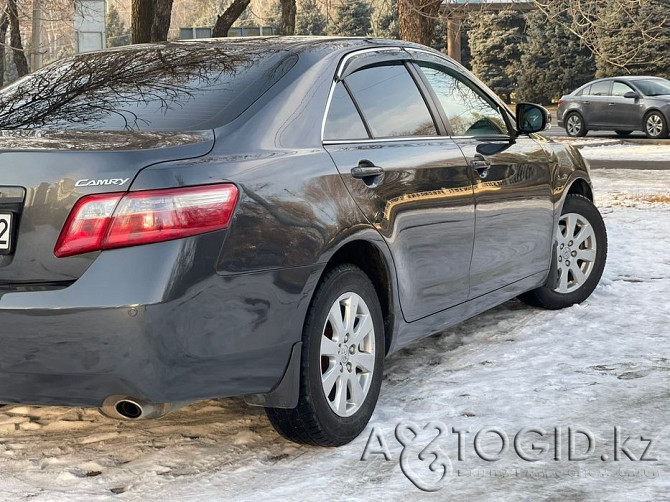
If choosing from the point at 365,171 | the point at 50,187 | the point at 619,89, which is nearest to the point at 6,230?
the point at 50,187

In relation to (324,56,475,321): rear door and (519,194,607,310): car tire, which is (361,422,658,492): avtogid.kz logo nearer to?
(324,56,475,321): rear door

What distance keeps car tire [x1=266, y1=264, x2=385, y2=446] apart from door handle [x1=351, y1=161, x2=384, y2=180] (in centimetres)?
37

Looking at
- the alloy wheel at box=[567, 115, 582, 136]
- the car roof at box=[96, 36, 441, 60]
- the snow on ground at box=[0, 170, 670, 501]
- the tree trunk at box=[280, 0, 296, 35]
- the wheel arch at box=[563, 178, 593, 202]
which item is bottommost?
the alloy wheel at box=[567, 115, 582, 136]

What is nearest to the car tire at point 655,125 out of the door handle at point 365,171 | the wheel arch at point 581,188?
the wheel arch at point 581,188

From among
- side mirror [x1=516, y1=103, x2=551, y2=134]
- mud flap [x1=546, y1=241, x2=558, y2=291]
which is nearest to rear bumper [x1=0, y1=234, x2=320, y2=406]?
side mirror [x1=516, y1=103, x2=551, y2=134]

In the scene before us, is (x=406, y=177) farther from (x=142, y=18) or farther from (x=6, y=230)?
(x=142, y=18)

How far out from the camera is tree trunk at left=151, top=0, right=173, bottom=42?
16.8 m

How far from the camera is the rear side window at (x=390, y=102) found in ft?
16.5

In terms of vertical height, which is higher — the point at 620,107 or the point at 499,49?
the point at 499,49

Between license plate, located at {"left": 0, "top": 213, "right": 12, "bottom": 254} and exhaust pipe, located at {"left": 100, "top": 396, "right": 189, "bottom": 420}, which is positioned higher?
license plate, located at {"left": 0, "top": 213, "right": 12, "bottom": 254}

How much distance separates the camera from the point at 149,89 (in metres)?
4.60

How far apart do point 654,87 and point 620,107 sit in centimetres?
84

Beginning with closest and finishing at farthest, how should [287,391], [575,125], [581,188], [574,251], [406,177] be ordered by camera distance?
1. [287,391]
2. [406,177]
3. [574,251]
4. [581,188]
5. [575,125]

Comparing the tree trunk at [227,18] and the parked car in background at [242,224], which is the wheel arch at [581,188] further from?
the tree trunk at [227,18]
